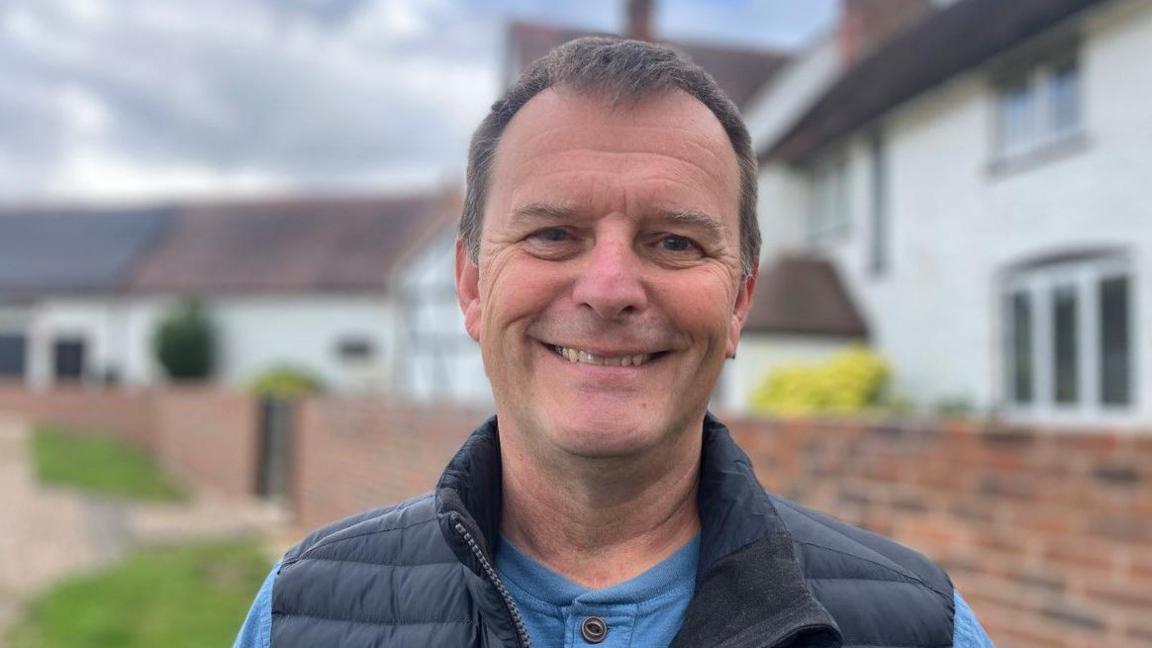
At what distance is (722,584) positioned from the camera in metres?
1.61

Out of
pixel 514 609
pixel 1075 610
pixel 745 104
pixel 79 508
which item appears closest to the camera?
pixel 514 609

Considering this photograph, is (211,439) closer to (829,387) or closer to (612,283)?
(829,387)

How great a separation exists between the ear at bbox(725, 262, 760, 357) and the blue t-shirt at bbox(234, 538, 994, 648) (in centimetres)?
34

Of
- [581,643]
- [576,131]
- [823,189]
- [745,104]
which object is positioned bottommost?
[581,643]

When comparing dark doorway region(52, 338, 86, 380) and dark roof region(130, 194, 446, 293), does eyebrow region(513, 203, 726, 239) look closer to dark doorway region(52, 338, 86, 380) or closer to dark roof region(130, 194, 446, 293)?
dark roof region(130, 194, 446, 293)

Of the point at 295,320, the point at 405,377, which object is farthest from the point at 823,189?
Answer: the point at 295,320

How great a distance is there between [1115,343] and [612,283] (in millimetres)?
9743

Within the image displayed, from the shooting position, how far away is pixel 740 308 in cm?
182

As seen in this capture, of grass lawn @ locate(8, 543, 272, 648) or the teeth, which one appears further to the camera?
grass lawn @ locate(8, 543, 272, 648)

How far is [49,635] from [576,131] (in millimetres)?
7511

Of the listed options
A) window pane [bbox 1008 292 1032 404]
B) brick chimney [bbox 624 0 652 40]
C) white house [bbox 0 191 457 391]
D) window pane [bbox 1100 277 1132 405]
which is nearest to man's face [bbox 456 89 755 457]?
window pane [bbox 1100 277 1132 405]

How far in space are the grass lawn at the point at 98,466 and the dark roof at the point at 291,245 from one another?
284 inches

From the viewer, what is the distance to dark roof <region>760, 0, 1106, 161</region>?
1065 centimetres

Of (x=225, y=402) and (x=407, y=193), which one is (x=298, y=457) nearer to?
(x=225, y=402)
